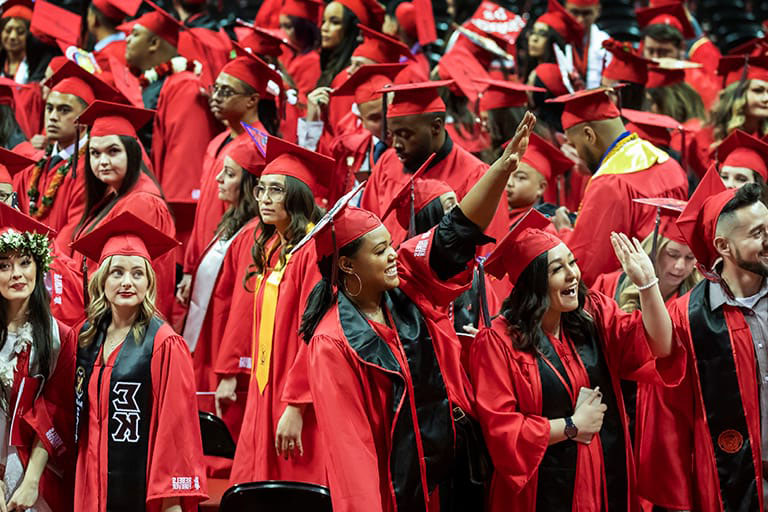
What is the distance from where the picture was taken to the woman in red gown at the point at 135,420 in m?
4.24

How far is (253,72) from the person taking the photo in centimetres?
661


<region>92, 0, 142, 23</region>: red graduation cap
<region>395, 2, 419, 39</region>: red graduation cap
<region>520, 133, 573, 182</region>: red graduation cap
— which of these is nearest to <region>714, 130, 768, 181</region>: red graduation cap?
<region>520, 133, 573, 182</region>: red graduation cap

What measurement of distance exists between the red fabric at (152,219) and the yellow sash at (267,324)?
860mm

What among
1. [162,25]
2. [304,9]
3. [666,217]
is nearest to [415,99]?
[666,217]

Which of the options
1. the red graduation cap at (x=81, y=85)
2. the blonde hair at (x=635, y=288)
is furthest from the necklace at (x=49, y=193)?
the blonde hair at (x=635, y=288)

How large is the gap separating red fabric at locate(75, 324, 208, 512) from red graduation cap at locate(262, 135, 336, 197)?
3.71ft

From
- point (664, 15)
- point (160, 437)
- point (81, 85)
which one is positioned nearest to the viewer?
point (160, 437)

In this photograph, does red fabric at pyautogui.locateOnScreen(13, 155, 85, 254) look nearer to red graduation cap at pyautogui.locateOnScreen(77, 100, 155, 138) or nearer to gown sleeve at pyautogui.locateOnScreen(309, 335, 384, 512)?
red graduation cap at pyautogui.locateOnScreen(77, 100, 155, 138)

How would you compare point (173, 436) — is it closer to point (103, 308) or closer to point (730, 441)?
point (103, 308)

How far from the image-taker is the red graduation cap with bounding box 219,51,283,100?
6.59 m

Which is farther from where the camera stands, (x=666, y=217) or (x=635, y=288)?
(x=666, y=217)

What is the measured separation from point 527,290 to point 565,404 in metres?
0.43

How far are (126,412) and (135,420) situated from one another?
0.05m

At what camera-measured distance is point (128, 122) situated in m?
5.98
